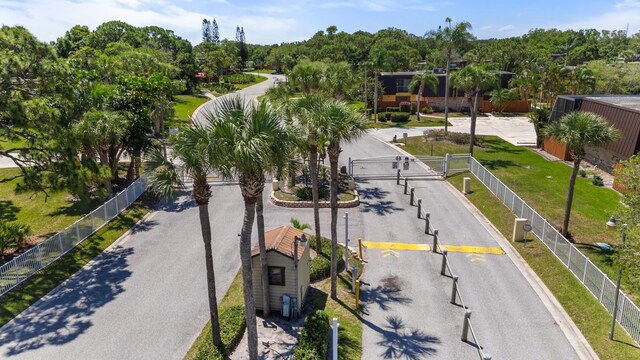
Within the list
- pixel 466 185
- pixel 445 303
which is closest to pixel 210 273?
pixel 445 303

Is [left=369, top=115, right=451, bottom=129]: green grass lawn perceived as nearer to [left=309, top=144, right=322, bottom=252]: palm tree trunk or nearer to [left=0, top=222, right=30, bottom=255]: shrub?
[left=309, top=144, right=322, bottom=252]: palm tree trunk

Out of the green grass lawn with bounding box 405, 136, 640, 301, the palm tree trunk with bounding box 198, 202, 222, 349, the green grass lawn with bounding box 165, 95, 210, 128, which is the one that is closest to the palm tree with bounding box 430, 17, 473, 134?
the green grass lawn with bounding box 405, 136, 640, 301

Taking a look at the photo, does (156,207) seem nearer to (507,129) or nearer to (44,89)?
(44,89)

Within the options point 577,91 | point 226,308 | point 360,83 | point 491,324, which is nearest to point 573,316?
point 491,324

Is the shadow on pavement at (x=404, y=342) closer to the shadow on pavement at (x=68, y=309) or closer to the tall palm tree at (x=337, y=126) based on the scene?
the tall palm tree at (x=337, y=126)

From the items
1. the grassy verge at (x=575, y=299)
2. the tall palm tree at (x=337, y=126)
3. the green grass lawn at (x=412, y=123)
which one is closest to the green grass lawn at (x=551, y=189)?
the grassy verge at (x=575, y=299)

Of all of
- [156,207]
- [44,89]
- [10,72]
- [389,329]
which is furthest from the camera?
[156,207]

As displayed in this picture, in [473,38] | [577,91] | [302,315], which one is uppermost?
[473,38]
